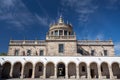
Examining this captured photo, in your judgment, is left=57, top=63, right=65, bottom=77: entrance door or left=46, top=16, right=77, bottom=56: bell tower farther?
left=46, top=16, right=77, bottom=56: bell tower

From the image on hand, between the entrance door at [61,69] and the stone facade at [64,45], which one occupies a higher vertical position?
the stone facade at [64,45]

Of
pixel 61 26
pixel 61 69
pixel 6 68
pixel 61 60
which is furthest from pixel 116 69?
pixel 6 68

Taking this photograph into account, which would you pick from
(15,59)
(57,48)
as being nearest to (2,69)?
(15,59)

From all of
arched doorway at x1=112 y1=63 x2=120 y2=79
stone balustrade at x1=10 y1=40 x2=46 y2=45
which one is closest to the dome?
stone balustrade at x1=10 y1=40 x2=46 y2=45

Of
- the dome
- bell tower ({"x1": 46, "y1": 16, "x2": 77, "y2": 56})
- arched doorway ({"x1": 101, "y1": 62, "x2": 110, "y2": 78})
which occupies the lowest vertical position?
arched doorway ({"x1": 101, "y1": 62, "x2": 110, "y2": 78})

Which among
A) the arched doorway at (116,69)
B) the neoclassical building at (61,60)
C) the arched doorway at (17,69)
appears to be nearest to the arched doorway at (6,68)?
the neoclassical building at (61,60)

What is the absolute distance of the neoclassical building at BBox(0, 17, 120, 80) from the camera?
3172 centimetres

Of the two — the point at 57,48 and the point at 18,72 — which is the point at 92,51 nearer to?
the point at 57,48

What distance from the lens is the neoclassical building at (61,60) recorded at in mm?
31719

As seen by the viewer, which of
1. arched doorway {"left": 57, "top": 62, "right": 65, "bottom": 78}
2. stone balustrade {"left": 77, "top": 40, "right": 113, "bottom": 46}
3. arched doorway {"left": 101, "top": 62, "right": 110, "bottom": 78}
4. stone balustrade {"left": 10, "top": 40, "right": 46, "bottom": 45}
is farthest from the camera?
stone balustrade {"left": 10, "top": 40, "right": 46, "bottom": 45}

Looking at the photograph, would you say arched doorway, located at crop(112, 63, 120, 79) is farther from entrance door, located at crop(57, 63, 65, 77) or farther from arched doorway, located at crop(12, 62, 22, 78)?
arched doorway, located at crop(12, 62, 22, 78)

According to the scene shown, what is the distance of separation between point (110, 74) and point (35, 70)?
598 inches

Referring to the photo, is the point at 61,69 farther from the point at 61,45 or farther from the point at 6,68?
the point at 6,68

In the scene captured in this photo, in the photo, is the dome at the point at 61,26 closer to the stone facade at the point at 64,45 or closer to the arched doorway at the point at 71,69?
the stone facade at the point at 64,45
